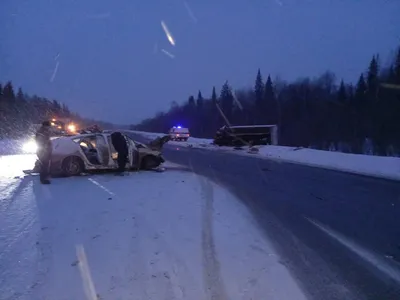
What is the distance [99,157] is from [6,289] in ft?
27.6

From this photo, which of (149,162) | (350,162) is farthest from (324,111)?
(149,162)

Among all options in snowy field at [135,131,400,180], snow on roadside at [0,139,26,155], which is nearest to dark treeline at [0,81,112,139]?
snow on roadside at [0,139,26,155]

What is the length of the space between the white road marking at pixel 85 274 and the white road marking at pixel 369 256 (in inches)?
141

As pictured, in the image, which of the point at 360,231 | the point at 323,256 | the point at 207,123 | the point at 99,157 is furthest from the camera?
the point at 207,123

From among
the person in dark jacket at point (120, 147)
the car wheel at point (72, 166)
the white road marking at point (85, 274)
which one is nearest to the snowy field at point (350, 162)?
the person in dark jacket at point (120, 147)

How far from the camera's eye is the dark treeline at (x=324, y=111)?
50969 millimetres

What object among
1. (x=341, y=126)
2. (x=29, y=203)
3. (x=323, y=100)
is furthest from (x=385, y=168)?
(x=323, y=100)

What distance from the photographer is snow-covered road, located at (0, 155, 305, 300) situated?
4.16 m

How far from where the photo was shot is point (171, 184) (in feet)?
34.1

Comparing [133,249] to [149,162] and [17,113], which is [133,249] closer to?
[149,162]

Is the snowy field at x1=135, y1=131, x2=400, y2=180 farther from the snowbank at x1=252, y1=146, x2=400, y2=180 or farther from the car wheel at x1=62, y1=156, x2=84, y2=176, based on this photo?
the car wheel at x1=62, y1=156, x2=84, y2=176

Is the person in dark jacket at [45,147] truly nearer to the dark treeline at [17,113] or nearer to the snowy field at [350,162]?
the snowy field at [350,162]

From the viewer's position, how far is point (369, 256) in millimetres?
5359

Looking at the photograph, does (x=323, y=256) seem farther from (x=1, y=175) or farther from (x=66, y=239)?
(x=1, y=175)
